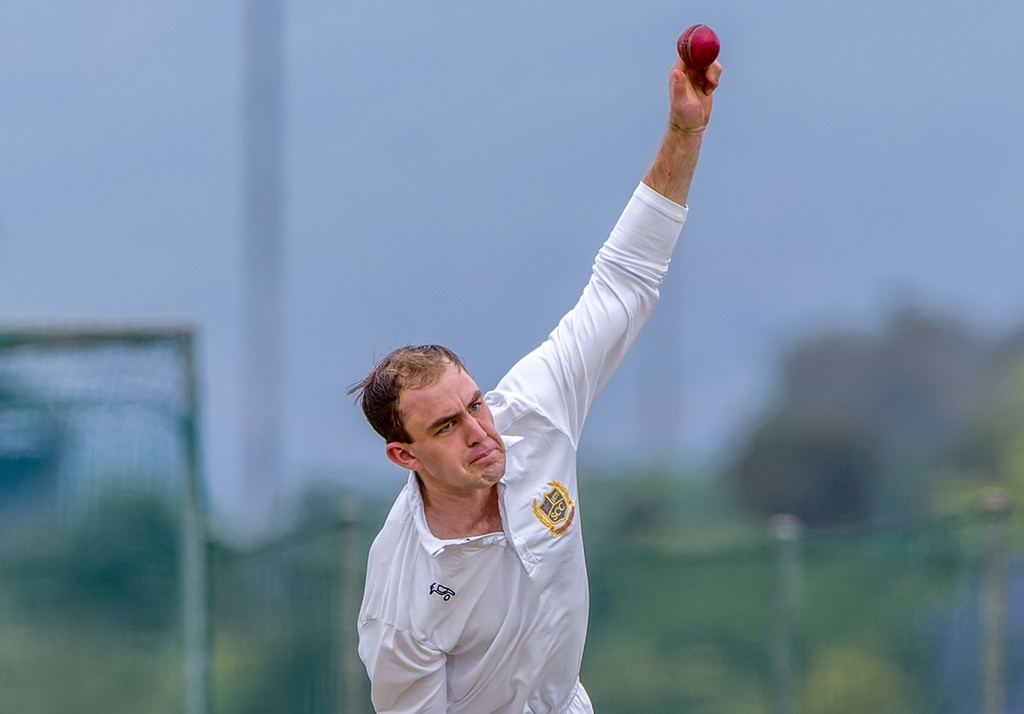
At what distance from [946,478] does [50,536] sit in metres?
16.6

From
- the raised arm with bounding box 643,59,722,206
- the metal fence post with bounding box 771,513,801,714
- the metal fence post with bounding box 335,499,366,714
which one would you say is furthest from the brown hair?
the metal fence post with bounding box 771,513,801,714

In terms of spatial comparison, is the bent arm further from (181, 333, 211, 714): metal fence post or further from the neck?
(181, 333, 211, 714): metal fence post

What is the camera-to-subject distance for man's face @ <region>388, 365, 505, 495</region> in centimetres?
351

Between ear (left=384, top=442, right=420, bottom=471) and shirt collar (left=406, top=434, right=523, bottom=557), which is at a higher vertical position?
ear (left=384, top=442, right=420, bottom=471)

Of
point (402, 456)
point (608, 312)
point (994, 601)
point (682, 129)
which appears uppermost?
point (682, 129)

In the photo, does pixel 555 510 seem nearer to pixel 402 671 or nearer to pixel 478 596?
pixel 478 596

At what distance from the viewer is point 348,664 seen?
22.9 ft

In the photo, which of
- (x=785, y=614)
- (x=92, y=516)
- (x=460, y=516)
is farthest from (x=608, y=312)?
(x=785, y=614)

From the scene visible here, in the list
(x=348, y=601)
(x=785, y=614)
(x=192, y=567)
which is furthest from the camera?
(x=785, y=614)

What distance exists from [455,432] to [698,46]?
98 cm

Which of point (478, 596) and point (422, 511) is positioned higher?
point (422, 511)

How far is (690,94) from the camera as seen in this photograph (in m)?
3.62

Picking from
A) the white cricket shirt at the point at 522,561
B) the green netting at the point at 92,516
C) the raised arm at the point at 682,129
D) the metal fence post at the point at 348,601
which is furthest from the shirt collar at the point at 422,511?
the metal fence post at the point at 348,601

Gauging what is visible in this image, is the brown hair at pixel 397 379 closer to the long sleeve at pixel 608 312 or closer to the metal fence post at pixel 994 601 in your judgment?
the long sleeve at pixel 608 312
